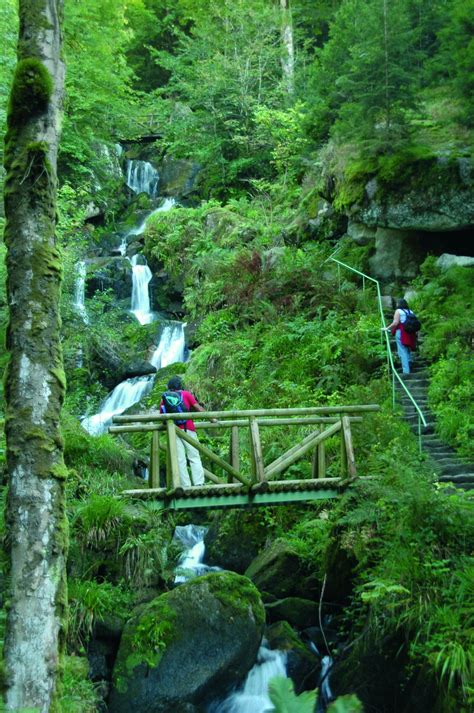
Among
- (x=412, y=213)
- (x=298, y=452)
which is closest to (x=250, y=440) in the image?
(x=298, y=452)

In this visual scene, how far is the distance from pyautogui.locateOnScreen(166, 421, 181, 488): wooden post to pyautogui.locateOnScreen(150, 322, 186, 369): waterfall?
361 inches

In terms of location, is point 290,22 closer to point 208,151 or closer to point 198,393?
point 208,151

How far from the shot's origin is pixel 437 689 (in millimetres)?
6406

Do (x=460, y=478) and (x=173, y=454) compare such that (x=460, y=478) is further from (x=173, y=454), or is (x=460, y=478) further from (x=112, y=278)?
(x=112, y=278)

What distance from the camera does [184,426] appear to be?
9.84 meters

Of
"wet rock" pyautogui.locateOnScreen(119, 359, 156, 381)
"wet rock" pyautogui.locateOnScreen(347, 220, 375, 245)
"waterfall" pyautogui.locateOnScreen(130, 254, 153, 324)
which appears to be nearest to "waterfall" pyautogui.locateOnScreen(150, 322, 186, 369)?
"wet rock" pyautogui.locateOnScreen(119, 359, 156, 381)

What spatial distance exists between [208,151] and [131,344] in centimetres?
880

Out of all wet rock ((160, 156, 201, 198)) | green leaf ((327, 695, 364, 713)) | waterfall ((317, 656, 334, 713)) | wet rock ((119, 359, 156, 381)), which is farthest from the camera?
wet rock ((160, 156, 201, 198))

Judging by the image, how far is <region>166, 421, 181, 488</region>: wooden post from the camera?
914 centimetres

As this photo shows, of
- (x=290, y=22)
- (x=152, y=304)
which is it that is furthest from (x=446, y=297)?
(x=290, y=22)

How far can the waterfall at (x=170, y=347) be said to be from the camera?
1891 centimetres

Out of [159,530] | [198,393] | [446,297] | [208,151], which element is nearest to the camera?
[159,530]

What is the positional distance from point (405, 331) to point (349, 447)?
3.25 m

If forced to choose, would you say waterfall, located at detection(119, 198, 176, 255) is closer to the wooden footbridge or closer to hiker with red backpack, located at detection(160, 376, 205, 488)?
hiker with red backpack, located at detection(160, 376, 205, 488)
